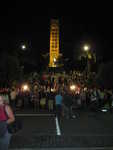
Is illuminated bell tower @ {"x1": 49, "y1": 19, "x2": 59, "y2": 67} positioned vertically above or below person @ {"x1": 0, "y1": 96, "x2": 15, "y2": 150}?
above

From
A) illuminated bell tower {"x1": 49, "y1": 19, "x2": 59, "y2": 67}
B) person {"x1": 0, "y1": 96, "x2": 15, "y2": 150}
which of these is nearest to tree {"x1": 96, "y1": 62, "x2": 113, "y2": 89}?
person {"x1": 0, "y1": 96, "x2": 15, "y2": 150}

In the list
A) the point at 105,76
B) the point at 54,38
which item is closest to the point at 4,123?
the point at 105,76

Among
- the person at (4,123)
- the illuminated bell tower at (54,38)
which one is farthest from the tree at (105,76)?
the illuminated bell tower at (54,38)

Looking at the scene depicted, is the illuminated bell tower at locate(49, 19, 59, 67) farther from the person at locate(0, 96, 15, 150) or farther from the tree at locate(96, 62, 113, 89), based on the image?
the person at locate(0, 96, 15, 150)

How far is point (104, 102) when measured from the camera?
2444cm

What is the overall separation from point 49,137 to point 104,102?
12947mm

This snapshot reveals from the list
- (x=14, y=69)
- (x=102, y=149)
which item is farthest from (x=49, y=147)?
(x=14, y=69)

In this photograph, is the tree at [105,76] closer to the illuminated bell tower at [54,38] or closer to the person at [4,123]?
A: the person at [4,123]

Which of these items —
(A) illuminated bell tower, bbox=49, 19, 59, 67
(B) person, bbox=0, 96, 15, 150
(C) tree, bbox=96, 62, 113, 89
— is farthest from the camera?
(A) illuminated bell tower, bbox=49, 19, 59, 67

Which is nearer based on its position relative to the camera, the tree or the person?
the person

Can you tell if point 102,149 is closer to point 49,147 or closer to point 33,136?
point 49,147

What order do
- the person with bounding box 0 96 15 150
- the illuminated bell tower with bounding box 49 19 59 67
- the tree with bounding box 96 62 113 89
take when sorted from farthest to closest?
1. the illuminated bell tower with bounding box 49 19 59 67
2. the tree with bounding box 96 62 113 89
3. the person with bounding box 0 96 15 150

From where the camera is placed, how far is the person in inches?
275

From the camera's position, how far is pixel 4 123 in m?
7.04
